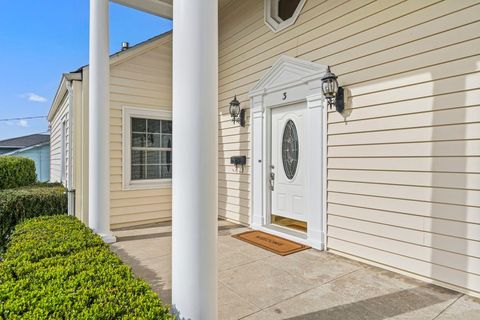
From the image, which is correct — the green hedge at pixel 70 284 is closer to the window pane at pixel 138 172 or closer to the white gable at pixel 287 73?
the window pane at pixel 138 172

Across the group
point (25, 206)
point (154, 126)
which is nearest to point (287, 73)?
point (154, 126)

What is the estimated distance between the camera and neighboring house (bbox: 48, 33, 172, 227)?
15.8 ft

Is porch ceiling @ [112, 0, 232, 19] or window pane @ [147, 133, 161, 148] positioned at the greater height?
porch ceiling @ [112, 0, 232, 19]

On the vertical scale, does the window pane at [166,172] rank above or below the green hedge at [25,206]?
above

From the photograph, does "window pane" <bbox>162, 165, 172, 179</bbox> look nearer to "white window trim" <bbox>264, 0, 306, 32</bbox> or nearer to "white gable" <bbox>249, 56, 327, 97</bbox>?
"white gable" <bbox>249, 56, 327, 97</bbox>

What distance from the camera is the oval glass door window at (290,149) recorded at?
4.32 meters

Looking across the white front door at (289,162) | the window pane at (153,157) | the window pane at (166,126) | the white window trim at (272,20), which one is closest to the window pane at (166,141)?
the window pane at (166,126)

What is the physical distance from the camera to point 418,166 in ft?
9.59

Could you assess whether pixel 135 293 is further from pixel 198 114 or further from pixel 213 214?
pixel 198 114

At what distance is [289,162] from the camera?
174 inches

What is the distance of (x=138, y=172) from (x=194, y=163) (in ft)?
13.6

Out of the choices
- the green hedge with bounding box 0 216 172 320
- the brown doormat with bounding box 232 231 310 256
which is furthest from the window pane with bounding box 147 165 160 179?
the green hedge with bounding box 0 216 172 320

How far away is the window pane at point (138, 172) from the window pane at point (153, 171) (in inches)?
4.8

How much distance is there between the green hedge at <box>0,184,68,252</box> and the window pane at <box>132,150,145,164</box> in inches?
56.7
